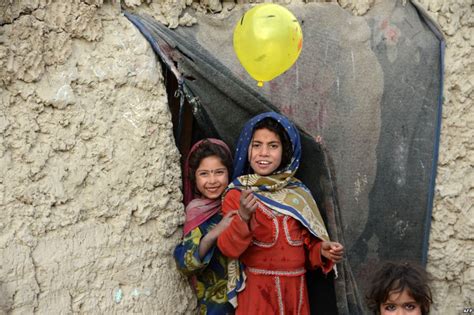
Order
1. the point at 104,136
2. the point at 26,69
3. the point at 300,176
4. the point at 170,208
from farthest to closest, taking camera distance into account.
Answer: the point at 300,176 → the point at 170,208 → the point at 104,136 → the point at 26,69

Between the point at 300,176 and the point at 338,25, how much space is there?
75 centimetres

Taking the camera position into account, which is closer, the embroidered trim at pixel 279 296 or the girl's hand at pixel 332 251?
the girl's hand at pixel 332 251

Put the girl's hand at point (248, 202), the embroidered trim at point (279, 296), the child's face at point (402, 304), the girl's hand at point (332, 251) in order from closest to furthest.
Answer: the child's face at point (402, 304)
the girl's hand at point (248, 202)
the girl's hand at point (332, 251)
the embroidered trim at point (279, 296)

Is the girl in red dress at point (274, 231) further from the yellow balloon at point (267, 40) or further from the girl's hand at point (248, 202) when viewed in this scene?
the yellow balloon at point (267, 40)

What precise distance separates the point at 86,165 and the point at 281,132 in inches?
34.6

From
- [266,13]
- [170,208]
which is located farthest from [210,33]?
[170,208]

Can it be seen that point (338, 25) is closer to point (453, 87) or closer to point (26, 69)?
point (453, 87)

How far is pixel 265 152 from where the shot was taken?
315 cm

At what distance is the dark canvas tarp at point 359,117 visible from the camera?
129 inches

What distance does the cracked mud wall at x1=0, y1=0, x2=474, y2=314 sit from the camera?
260 centimetres

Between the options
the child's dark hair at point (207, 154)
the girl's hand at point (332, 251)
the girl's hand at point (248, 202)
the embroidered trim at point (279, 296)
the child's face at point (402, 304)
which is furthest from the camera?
the child's dark hair at point (207, 154)

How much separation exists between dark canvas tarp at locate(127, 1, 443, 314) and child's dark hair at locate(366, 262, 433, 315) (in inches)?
22.9

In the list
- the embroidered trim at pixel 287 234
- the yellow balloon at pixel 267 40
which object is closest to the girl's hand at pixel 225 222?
the embroidered trim at pixel 287 234

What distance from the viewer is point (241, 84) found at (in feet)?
10.5
